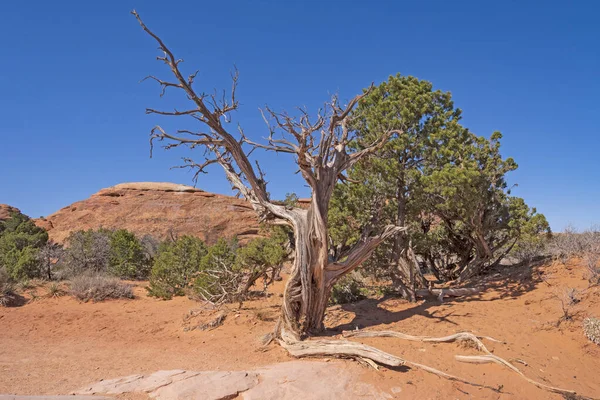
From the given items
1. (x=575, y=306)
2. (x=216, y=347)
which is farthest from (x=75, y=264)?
(x=575, y=306)

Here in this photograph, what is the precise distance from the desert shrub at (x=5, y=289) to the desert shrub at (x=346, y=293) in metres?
9.72

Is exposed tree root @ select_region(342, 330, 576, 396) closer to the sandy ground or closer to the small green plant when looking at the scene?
the sandy ground

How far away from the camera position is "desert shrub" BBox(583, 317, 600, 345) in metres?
7.73

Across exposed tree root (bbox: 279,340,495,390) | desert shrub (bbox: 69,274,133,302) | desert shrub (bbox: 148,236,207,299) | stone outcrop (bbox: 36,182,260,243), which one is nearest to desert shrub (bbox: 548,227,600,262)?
exposed tree root (bbox: 279,340,495,390)

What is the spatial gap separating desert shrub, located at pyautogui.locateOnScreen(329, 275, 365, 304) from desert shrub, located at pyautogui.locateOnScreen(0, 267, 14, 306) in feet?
31.9

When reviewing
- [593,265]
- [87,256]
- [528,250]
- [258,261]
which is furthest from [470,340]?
[87,256]

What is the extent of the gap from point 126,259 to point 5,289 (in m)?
6.56

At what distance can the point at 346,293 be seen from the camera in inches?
475

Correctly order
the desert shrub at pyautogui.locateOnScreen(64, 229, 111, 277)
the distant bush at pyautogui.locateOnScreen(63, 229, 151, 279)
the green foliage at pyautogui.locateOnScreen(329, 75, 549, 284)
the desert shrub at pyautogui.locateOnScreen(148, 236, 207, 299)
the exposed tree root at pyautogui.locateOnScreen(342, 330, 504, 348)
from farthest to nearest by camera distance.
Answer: the distant bush at pyautogui.locateOnScreen(63, 229, 151, 279) < the desert shrub at pyautogui.locateOnScreen(64, 229, 111, 277) < the desert shrub at pyautogui.locateOnScreen(148, 236, 207, 299) < the green foliage at pyautogui.locateOnScreen(329, 75, 549, 284) < the exposed tree root at pyautogui.locateOnScreen(342, 330, 504, 348)

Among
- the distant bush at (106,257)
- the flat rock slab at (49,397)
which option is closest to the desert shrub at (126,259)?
the distant bush at (106,257)

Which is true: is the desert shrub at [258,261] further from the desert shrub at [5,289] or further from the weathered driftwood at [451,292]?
the desert shrub at [5,289]

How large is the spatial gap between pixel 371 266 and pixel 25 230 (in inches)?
879

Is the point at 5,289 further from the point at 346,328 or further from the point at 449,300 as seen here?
the point at 449,300

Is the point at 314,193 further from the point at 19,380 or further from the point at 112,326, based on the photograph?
the point at 112,326
